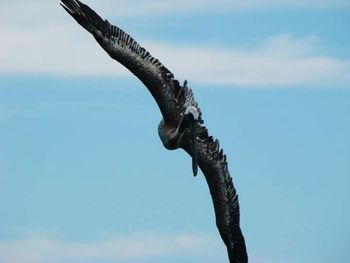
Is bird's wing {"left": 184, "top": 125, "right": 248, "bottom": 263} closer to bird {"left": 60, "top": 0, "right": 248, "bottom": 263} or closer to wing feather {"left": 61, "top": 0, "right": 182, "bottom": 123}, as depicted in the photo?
bird {"left": 60, "top": 0, "right": 248, "bottom": 263}

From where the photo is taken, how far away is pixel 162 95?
53.6 m

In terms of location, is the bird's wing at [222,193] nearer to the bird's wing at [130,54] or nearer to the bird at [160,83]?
the bird at [160,83]

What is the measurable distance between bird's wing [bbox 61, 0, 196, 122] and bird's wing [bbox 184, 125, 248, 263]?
54.9 inches

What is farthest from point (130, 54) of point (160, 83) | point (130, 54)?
point (160, 83)

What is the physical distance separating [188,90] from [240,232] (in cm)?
485

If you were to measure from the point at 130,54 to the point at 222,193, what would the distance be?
4825 millimetres

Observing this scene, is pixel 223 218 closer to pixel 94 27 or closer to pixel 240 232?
pixel 240 232

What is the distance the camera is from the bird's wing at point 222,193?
54.8 m

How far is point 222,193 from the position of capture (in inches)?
2181

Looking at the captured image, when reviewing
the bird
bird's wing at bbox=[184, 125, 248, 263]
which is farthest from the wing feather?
bird's wing at bbox=[184, 125, 248, 263]

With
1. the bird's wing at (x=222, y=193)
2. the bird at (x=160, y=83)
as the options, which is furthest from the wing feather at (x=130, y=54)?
the bird's wing at (x=222, y=193)

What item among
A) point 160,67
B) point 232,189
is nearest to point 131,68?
point 160,67

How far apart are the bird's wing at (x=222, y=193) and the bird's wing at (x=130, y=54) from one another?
1394mm

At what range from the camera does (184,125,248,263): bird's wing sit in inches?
2159
